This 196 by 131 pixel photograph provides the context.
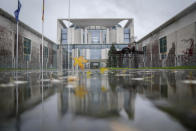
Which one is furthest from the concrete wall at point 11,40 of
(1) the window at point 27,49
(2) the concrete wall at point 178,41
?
(2) the concrete wall at point 178,41

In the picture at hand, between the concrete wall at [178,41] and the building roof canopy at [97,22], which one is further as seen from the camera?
the building roof canopy at [97,22]

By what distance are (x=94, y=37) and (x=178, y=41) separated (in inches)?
912

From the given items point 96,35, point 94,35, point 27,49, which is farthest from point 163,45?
point 94,35

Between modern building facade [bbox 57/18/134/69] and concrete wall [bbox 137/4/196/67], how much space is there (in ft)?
37.7

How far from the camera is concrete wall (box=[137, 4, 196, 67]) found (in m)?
10.1

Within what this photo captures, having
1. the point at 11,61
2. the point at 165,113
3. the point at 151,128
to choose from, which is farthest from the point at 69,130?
the point at 11,61

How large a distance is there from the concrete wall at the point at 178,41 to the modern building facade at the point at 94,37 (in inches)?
453

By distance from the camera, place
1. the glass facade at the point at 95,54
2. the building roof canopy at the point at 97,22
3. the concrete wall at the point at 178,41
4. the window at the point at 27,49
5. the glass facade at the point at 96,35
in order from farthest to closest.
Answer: the glass facade at the point at 96,35 < the glass facade at the point at 95,54 < the building roof canopy at the point at 97,22 < the window at the point at 27,49 < the concrete wall at the point at 178,41

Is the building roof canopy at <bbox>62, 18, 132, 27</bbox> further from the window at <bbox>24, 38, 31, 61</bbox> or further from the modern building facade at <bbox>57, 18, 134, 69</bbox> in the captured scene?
the window at <bbox>24, 38, 31, 61</bbox>

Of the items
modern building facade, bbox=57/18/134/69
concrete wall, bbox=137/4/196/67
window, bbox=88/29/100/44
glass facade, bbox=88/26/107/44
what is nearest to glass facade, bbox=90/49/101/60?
modern building facade, bbox=57/18/134/69

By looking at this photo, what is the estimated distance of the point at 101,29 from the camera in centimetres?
3303

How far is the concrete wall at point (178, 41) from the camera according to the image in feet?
33.0

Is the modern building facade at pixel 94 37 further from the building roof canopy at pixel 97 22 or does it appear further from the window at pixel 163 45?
the window at pixel 163 45

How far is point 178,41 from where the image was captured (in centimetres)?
1202
